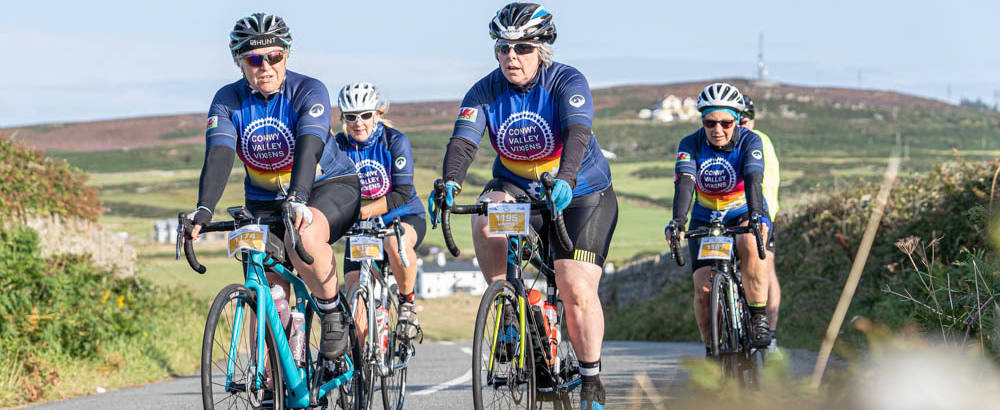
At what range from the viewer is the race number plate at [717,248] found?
26.9 feet

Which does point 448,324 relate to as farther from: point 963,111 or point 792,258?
point 963,111

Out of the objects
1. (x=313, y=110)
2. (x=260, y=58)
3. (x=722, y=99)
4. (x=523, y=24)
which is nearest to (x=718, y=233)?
(x=722, y=99)

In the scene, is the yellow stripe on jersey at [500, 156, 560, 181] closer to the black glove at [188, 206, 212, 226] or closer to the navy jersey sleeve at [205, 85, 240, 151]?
the navy jersey sleeve at [205, 85, 240, 151]

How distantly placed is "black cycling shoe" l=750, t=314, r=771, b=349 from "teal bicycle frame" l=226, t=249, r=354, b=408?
3.83 metres

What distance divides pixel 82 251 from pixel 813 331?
10767mm

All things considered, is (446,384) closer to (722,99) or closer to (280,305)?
(722,99)

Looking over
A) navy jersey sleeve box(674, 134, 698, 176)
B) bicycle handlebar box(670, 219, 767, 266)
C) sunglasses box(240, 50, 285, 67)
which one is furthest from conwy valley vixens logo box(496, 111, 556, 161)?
navy jersey sleeve box(674, 134, 698, 176)

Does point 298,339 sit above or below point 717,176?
below

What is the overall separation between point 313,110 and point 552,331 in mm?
1793

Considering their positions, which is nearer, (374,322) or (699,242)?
(374,322)

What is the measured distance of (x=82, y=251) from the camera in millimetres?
16266

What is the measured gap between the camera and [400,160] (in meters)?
8.98

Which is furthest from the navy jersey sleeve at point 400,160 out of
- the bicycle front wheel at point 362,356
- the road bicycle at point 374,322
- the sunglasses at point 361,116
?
the bicycle front wheel at point 362,356

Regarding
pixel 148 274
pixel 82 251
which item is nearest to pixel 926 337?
pixel 82 251
